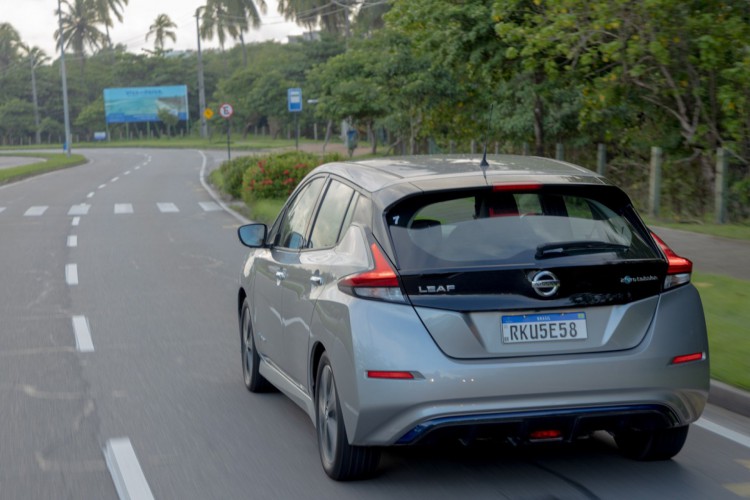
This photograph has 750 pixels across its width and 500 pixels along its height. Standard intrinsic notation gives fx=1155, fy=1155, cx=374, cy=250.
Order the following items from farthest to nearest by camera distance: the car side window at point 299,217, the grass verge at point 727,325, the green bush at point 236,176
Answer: the green bush at point 236,176, the grass verge at point 727,325, the car side window at point 299,217

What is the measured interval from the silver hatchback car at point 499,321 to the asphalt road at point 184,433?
0.30 m

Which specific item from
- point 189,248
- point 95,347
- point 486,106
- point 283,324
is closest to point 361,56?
point 486,106

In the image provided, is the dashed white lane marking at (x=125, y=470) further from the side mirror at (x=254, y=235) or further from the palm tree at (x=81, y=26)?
the palm tree at (x=81, y=26)

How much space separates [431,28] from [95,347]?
46.4ft

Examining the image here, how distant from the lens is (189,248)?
1883 centimetres

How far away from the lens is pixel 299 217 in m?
6.86

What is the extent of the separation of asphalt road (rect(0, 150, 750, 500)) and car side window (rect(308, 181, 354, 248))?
114 centimetres

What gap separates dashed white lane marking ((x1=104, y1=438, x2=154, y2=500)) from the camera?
5.44 meters

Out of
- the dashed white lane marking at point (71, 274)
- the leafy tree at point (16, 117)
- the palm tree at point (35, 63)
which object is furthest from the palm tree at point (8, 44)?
the dashed white lane marking at point (71, 274)

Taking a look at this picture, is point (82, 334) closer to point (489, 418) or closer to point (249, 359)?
point (249, 359)

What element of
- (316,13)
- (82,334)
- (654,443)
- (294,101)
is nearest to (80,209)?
(82,334)

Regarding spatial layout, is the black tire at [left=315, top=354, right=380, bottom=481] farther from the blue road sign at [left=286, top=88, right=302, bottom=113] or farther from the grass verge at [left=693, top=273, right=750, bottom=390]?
the blue road sign at [left=286, top=88, right=302, bottom=113]

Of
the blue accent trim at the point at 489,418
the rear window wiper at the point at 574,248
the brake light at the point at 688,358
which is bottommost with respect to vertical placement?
the blue accent trim at the point at 489,418

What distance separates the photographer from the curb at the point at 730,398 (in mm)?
6840
